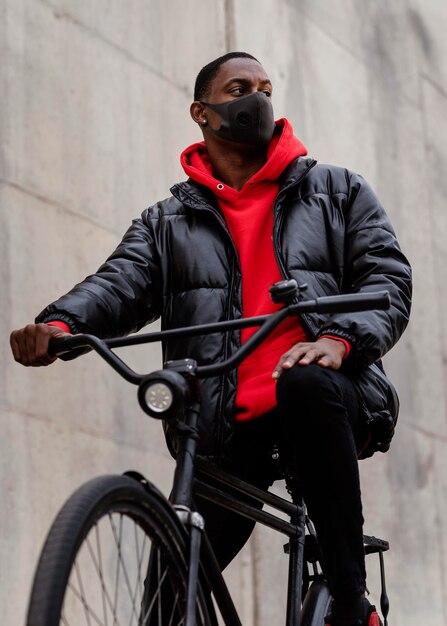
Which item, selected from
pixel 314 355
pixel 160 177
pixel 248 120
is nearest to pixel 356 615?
pixel 314 355

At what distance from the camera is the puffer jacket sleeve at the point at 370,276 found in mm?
3555

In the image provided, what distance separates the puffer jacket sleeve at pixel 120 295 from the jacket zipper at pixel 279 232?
40 centimetres

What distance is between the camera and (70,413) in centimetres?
617

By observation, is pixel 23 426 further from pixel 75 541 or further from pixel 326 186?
pixel 75 541

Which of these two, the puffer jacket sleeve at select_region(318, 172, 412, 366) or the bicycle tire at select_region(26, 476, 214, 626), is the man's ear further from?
the bicycle tire at select_region(26, 476, 214, 626)

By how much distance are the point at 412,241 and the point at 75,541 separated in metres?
7.29

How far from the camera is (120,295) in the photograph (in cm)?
392

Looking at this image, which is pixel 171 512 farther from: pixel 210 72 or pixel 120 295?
pixel 210 72

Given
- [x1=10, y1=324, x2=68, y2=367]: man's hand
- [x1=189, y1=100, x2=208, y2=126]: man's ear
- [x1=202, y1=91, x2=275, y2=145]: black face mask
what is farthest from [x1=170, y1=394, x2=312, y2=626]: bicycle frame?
[x1=189, y1=100, x2=208, y2=126]: man's ear

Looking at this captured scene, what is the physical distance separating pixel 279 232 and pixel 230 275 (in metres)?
0.18

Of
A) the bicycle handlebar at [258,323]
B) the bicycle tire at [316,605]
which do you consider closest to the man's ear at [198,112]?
the bicycle handlebar at [258,323]

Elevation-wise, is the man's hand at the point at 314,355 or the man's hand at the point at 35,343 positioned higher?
the man's hand at the point at 35,343

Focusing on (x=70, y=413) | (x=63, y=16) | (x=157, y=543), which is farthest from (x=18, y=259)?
(x=157, y=543)

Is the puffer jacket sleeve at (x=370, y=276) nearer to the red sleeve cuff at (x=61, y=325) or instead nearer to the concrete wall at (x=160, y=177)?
the red sleeve cuff at (x=61, y=325)
